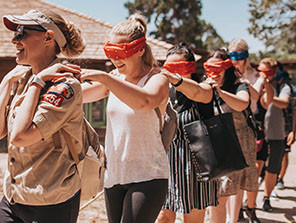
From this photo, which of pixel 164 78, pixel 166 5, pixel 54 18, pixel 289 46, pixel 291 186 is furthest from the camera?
pixel 166 5

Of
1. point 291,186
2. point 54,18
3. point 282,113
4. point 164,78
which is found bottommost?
point 291,186

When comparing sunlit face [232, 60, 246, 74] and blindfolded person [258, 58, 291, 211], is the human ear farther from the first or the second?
blindfolded person [258, 58, 291, 211]

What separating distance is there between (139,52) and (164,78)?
269mm

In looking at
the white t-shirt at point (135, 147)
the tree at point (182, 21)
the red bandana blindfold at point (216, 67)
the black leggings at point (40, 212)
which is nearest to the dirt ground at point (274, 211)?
the red bandana blindfold at point (216, 67)

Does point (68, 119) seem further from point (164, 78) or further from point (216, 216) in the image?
point (216, 216)

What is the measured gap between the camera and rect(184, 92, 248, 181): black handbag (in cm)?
295

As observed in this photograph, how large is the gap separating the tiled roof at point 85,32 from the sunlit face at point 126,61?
9.16 metres

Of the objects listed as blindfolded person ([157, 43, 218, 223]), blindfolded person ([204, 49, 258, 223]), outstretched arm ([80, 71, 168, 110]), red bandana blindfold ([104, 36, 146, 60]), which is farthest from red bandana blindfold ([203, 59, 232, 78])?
outstretched arm ([80, 71, 168, 110])

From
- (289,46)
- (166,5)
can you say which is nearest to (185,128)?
Result: (289,46)

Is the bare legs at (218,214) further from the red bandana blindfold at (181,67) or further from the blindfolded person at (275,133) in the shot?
the blindfolded person at (275,133)

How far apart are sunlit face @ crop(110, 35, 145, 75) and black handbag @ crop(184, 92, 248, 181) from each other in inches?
33.2

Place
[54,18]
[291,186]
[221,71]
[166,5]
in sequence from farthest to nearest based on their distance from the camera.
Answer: [166,5] → [291,186] → [221,71] → [54,18]

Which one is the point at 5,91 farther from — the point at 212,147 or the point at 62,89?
the point at 212,147

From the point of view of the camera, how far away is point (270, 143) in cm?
555
